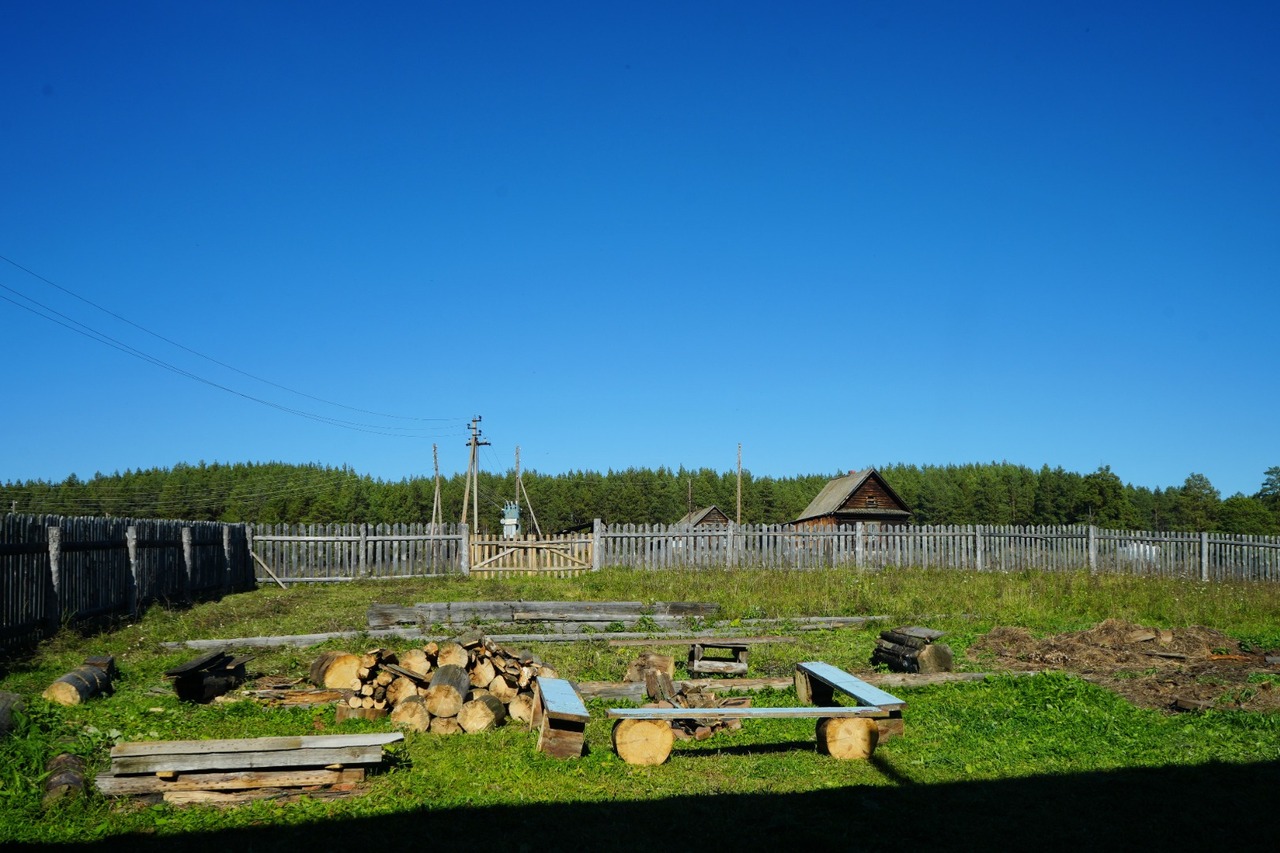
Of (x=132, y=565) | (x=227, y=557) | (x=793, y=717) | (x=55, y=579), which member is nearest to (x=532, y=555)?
(x=227, y=557)

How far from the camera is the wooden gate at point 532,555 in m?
26.2

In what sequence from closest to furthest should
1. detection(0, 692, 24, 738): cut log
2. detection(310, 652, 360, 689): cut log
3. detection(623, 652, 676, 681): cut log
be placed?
detection(0, 692, 24, 738): cut log < detection(310, 652, 360, 689): cut log < detection(623, 652, 676, 681): cut log

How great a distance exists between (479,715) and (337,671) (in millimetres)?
1948

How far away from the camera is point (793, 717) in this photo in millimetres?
7359

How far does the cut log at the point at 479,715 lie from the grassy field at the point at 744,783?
0.16 metres

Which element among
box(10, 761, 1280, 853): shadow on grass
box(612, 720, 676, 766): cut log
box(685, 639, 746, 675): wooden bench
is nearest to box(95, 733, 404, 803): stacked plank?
box(10, 761, 1280, 853): shadow on grass

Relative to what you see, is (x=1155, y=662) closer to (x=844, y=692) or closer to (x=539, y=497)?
(x=844, y=692)

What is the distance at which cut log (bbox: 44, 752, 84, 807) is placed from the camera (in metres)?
5.72

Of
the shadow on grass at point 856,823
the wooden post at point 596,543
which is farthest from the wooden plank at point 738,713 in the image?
the wooden post at point 596,543

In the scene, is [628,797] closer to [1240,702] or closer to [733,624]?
[1240,702]

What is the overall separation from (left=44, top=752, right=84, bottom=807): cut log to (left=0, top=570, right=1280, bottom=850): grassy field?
0.26ft

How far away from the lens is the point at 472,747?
294 inches

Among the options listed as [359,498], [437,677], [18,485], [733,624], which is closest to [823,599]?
[733,624]

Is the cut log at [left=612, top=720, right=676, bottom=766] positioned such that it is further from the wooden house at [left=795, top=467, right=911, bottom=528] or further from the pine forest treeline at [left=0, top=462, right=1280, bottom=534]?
the pine forest treeline at [left=0, top=462, right=1280, bottom=534]
